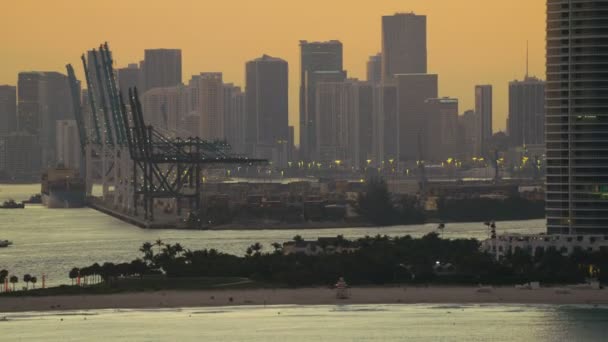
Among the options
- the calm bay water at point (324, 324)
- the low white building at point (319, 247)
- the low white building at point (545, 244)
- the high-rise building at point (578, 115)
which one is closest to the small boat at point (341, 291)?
the calm bay water at point (324, 324)

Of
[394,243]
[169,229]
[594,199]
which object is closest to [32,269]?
[394,243]

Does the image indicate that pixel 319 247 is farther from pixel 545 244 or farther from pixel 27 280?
pixel 27 280

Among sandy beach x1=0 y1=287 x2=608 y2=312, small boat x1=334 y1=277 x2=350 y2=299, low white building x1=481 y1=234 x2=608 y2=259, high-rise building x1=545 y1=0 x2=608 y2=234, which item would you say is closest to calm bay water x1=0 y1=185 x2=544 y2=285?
sandy beach x1=0 y1=287 x2=608 y2=312

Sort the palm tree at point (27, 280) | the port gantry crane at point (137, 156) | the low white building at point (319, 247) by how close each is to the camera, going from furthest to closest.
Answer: the port gantry crane at point (137, 156) < the low white building at point (319, 247) < the palm tree at point (27, 280)

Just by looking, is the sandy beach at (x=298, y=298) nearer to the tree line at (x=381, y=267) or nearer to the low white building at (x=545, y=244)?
the tree line at (x=381, y=267)

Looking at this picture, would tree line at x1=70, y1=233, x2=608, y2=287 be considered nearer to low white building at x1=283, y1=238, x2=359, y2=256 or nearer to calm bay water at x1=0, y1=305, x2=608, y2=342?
low white building at x1=283, y1=238, x2=359, y2=256

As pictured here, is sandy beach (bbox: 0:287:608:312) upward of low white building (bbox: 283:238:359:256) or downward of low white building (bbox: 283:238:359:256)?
downward
